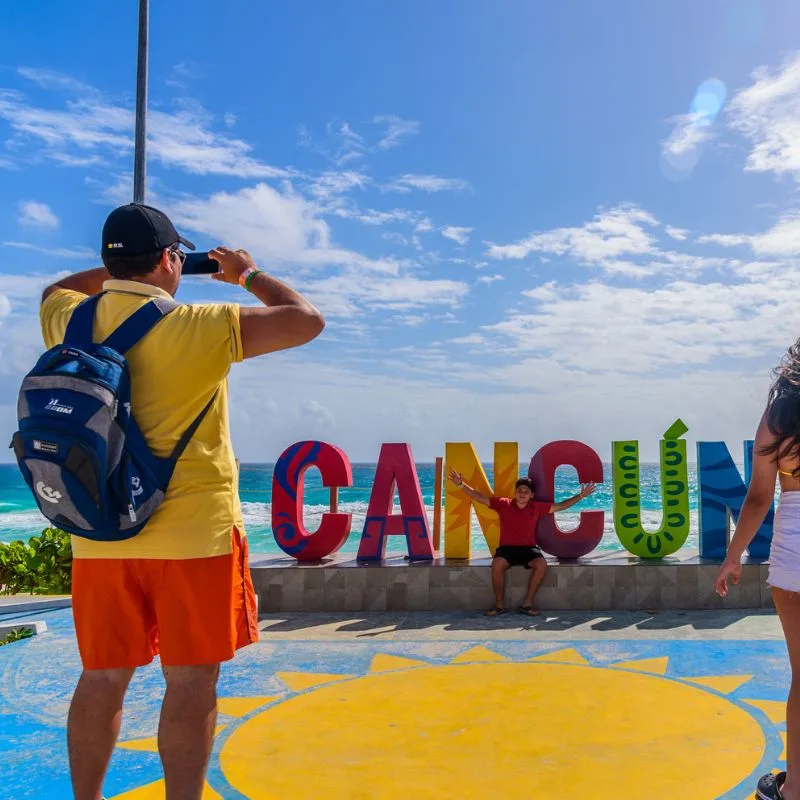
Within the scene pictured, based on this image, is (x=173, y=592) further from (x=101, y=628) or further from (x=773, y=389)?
(x=773, y=389)

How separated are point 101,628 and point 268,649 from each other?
458 centimetres

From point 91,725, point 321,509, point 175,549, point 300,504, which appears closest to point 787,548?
point 175,549

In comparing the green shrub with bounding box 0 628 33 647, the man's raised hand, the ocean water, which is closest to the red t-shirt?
the man's raised hand

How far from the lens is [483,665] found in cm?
618

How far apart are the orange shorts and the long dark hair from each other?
6.66ft

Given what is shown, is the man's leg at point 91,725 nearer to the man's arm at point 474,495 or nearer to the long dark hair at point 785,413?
the long dark hair at point 785,413

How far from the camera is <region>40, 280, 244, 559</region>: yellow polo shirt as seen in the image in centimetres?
247

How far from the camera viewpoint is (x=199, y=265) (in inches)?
116

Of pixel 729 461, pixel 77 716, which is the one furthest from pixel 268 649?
pixel 729 461

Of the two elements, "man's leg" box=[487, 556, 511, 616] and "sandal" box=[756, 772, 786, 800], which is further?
"man's leg" box=[487, 556, 511, 616]

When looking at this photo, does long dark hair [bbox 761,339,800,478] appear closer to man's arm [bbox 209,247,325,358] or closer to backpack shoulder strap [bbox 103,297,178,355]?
man's arm [bbox 209,247,325,358]

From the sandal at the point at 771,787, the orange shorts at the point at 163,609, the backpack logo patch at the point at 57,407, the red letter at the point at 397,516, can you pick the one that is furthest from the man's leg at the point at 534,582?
the backpack logo patch at the point at 57,407

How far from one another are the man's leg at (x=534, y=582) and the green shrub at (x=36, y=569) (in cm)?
561

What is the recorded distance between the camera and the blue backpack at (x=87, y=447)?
230 centimetres
